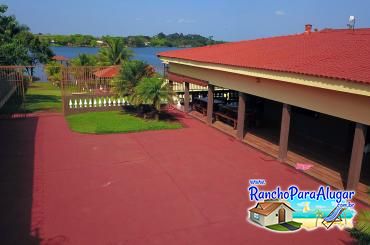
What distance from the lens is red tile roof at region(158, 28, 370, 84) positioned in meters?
8.96

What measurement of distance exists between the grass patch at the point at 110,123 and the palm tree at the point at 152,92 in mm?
943

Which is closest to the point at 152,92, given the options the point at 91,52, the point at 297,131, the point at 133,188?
the point at 297,131

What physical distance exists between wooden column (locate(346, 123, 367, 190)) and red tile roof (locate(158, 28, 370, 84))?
1.40 meters

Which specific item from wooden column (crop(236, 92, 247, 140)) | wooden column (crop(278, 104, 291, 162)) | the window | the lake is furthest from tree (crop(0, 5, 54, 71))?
the window

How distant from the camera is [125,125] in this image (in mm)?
15789

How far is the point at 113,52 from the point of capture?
33.2m

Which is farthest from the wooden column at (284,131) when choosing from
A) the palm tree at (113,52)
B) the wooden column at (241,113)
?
the palm tree at (113,52)

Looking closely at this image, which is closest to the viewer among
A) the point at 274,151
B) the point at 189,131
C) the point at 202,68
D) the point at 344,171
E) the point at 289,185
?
the point at 289,185

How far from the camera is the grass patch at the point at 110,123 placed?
15.0 metres

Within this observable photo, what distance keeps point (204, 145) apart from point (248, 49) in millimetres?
5331

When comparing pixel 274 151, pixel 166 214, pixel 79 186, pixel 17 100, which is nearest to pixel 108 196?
pixel 79 186

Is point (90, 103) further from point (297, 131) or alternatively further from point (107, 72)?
point (297, 131)

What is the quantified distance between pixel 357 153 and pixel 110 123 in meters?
10.7

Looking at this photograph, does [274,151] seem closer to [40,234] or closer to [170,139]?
[170,139]
